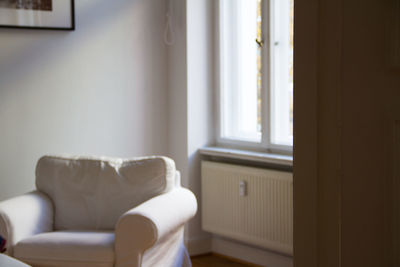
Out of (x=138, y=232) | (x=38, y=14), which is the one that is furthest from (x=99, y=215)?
(x=38, y=14)

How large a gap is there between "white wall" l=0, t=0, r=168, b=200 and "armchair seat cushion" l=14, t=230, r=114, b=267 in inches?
32.8

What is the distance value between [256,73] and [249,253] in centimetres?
125

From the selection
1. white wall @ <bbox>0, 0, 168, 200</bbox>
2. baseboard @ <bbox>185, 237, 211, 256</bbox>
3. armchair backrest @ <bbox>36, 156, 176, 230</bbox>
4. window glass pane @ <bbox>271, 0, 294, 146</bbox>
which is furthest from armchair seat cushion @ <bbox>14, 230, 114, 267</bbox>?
window glass pane @ <bbox>271, 0, 294, 146</bbox>

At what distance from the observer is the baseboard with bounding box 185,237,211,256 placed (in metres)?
3.74

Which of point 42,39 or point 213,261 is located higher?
point 42,39

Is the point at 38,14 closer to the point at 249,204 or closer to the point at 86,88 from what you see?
the point at 86,88

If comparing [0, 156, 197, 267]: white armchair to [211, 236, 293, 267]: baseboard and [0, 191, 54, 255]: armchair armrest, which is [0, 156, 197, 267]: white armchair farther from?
[211, 236, 293, 267]: baseboard

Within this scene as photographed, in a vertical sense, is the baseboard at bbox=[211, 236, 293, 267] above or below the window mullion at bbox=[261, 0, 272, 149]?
below

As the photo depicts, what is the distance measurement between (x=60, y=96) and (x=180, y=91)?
0.86m

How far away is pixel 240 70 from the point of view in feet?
11.9

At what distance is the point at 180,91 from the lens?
3740 mm
